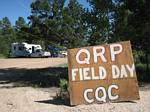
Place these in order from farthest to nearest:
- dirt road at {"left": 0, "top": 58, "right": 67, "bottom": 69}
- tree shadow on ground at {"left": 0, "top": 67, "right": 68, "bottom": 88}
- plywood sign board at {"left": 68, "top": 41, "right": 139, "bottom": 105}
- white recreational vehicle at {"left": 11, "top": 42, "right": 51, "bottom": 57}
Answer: white recreational vehicle at {"left": 11, "top": 42, "right": 51, "bottom": 57} < dirt road at {"left": 0, "top": 58, "right": 67, "bottom": 69} < tree shadow on ground at {"left": 0, "top": 67, "right": 68, "bottom": 88} < plywood sign board at {"left": 68, "top": 41, "right": 139, "bottom": 105}

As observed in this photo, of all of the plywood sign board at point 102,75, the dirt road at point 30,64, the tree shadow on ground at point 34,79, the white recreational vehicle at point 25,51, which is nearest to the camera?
the plywood sign board at point 102,75

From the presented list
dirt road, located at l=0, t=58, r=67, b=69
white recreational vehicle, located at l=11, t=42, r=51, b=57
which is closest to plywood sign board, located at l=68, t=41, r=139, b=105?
dirt road, located at l=0, t=58, r=67, b=69

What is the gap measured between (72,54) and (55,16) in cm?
5786

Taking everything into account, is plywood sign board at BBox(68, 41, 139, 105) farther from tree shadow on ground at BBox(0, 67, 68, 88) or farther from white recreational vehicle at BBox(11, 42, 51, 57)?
white recreational vehicle at BBox(11, 42, 51, 57)

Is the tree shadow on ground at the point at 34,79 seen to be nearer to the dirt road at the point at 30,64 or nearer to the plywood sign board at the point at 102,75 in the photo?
the plywood sign board at the point at 102,75

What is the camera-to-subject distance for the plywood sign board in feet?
35.1

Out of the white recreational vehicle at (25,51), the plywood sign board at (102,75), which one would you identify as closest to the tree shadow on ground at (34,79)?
the plywood sign board at (102,75)

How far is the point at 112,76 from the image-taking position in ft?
35.5

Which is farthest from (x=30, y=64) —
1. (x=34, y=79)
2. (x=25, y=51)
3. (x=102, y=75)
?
(x=25, y=51)

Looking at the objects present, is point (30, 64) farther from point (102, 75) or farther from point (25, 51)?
point (25, 51)

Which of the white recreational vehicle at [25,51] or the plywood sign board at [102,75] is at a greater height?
the white recreational vehicle at [25,51]

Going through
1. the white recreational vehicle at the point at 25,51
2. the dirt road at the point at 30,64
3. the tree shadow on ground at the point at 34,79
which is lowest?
the tree shadow on ground at the point at 34,79

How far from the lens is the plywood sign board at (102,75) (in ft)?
35.1

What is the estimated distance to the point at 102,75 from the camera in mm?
10852
